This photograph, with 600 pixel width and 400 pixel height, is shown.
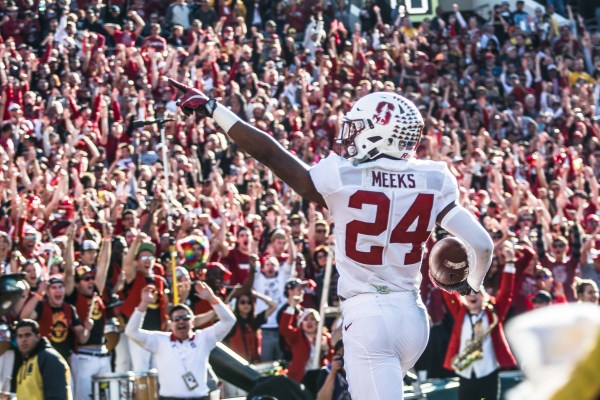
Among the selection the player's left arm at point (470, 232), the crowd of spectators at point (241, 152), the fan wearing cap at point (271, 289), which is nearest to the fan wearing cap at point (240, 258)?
the crowd of spectators at point (241, 152)

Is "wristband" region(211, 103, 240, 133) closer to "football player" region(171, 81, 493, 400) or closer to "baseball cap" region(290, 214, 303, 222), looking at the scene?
"football player" region(171, 81, 493, 400)

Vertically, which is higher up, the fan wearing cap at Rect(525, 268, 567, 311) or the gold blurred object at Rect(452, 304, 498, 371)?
the fan wearing cap at Rect(525, 268, 567, 311)

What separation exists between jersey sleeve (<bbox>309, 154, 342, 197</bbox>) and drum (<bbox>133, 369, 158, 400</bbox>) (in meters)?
4.70

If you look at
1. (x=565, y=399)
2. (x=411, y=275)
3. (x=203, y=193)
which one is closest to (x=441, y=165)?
(x=411, y=275)

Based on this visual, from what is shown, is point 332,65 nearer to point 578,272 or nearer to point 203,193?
point 203,193

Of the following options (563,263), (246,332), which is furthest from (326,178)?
(563,263)

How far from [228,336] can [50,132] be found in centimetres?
473

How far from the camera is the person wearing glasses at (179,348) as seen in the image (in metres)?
8.81

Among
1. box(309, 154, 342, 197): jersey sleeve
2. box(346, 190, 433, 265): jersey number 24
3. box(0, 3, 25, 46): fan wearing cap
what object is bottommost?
box(346, 190, 433, 265): jersey number 24

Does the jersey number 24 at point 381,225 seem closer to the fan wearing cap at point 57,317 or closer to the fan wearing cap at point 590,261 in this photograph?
the fan wearing cap at point 57,317

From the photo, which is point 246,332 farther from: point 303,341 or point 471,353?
point 471,353

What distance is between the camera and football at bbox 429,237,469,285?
464 cm

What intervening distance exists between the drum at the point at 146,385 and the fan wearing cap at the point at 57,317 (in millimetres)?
524

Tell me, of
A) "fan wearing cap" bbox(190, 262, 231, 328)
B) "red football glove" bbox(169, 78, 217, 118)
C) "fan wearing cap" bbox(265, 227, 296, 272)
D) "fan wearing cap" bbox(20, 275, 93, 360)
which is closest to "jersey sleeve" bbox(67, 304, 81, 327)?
"fan wearing cap" bbox(20, 275, 93, 360)
